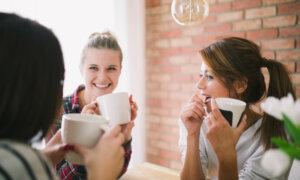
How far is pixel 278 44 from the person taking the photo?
171 centimetres

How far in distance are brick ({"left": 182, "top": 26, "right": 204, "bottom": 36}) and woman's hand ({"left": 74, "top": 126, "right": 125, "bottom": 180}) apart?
5.52 feet

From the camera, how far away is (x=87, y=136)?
0.59m

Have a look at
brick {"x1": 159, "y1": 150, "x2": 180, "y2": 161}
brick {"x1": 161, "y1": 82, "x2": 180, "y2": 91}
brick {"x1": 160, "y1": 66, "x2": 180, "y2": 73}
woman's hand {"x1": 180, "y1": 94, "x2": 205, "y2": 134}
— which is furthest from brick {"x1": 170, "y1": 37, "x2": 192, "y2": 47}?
woman's hand {"x1": 180, "y1": 94, "x2": 205, "y2": 134}

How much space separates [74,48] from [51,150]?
1.22m

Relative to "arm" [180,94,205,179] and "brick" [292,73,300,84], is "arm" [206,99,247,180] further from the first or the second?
"brick" [292,73,300,84]

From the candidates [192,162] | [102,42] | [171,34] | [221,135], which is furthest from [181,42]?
[221,135]

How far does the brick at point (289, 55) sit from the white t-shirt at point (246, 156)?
2.67ft

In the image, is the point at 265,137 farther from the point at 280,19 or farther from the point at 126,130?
the point at 280,19

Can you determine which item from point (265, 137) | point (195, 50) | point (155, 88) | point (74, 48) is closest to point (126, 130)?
point (265, 137)

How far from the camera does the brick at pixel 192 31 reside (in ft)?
6.73

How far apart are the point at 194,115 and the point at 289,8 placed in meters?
1.27

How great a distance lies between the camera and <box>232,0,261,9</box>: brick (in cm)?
176

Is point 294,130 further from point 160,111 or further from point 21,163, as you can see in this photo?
point 160,111

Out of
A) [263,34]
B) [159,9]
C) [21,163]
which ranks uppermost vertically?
[159,9]
